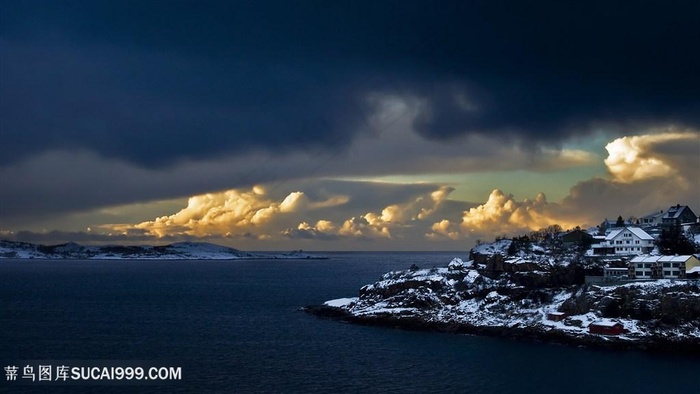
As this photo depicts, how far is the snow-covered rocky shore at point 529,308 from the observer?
9112cm

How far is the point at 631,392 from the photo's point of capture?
64.8 m

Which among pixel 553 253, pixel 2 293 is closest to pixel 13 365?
pixel 553 253

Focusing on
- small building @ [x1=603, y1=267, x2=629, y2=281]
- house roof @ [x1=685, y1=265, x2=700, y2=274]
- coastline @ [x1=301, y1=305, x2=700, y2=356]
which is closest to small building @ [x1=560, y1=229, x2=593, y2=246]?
small building @ [x1=603, y1=267, x2=629, y2=281]

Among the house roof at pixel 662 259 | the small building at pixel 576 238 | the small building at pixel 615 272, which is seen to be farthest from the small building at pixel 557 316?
the small building at pixel 576 238

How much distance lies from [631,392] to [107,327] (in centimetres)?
8484

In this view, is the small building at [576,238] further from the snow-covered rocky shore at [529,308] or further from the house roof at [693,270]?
the house roof at [693,270]

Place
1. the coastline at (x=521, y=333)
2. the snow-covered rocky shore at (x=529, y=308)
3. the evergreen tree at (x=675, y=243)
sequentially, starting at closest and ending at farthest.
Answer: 1. the coastline at (x=521, y=333)
2. the snow-covered rocky shore at (x=529, y=308)
3. the evergreen tree at (x=675, y=243)

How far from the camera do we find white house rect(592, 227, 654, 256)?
125188 millimetres

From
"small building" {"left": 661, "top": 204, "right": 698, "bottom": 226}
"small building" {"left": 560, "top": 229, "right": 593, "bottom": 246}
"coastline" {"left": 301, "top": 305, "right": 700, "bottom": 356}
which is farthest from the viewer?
"small building" {"left": 661, "top": 204, "right": 698, "bottom": 226}

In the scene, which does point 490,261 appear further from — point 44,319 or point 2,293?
point 2,293

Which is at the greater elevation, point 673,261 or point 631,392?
point 673,261

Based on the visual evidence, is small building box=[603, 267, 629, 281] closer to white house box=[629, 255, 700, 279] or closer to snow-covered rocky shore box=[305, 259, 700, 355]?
white house box=[629, 255, 700, 279]

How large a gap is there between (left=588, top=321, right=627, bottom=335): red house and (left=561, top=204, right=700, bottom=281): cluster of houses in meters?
15.7

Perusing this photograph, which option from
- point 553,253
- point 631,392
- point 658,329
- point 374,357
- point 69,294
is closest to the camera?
point 631,392
